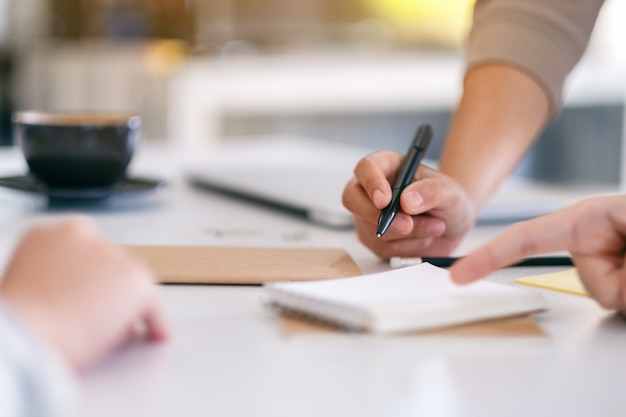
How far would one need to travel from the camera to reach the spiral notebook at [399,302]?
603mm

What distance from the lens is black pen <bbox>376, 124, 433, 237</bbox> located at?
815 millimetres

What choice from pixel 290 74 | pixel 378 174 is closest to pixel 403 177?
pixel 378 174

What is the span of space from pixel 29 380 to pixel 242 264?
372mm

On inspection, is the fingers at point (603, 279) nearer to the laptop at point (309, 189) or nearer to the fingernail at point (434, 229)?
the fingernail at point (434, 229)

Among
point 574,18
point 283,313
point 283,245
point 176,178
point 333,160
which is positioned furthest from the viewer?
point 333,160

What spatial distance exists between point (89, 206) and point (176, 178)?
0.35 m

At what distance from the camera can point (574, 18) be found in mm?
1158

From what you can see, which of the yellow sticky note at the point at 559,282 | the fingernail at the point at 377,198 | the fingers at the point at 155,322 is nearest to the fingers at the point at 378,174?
the fingernail at the point at 377,198

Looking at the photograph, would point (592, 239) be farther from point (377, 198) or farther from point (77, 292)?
point (77, 292)

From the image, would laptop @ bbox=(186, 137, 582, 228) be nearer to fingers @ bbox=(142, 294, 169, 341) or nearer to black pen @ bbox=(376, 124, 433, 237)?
black pen @ bbox=(376, 124, 433, 237)

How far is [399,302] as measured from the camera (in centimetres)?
62

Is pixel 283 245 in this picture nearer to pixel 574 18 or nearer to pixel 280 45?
pixel 574 18

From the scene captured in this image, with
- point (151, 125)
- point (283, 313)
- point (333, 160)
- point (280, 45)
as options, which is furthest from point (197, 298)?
point (280, 45)

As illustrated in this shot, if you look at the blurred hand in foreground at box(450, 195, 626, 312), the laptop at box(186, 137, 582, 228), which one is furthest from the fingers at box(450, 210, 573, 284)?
the laptop at box(186, 137, 582, 228)
